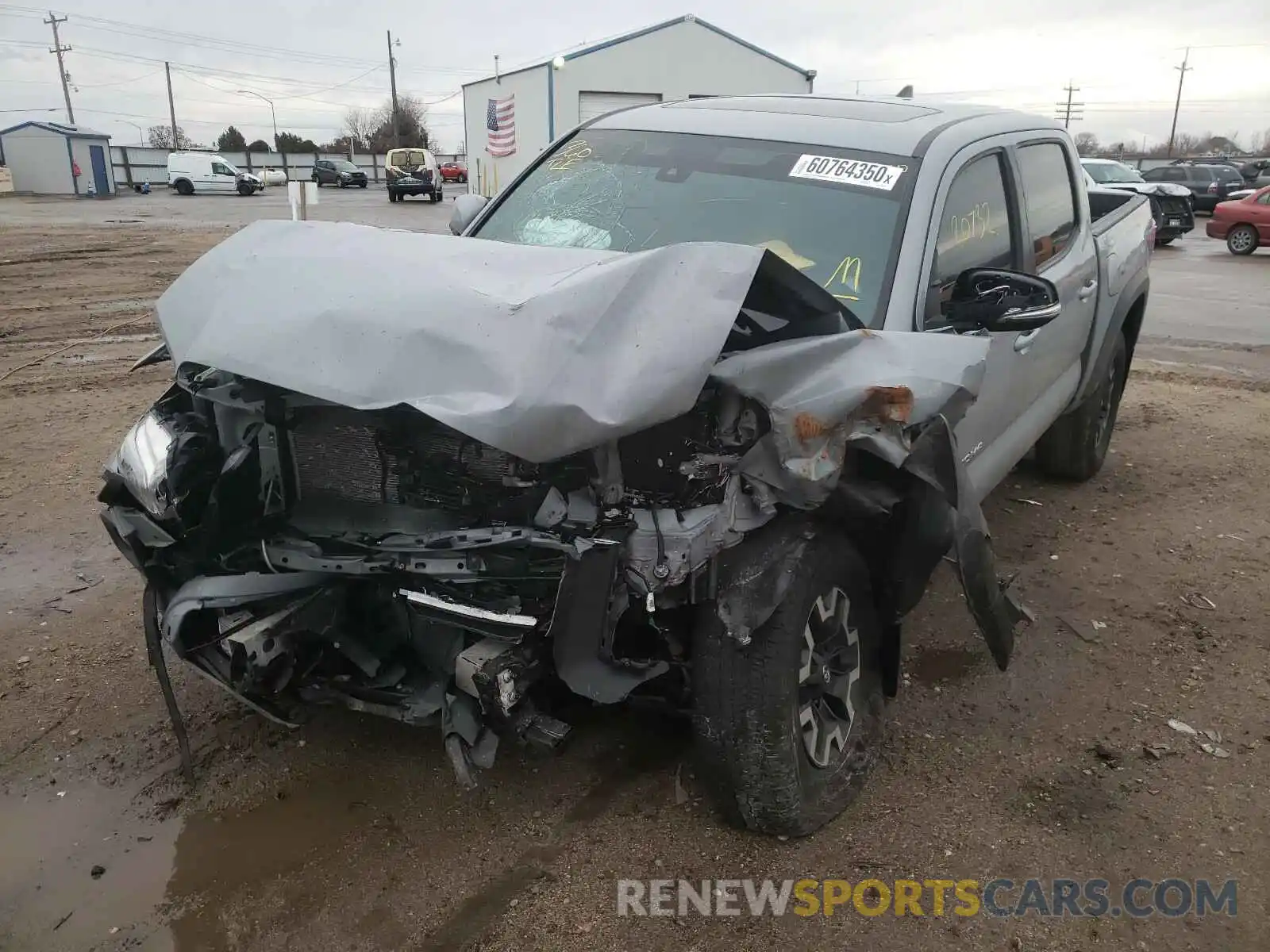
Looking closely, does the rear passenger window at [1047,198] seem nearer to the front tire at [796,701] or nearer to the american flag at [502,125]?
the front tire at [796,701]

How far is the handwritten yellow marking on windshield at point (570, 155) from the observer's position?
3973 millimetres

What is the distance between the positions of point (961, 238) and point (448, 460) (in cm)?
202

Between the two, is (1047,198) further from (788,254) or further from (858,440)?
(858,440)

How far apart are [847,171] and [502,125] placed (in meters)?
26.2

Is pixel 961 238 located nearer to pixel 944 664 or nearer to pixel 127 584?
pixel 944 664

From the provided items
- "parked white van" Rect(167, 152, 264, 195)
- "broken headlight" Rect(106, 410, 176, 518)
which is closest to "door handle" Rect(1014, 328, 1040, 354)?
"broken headlight" Rect(106, 410, 176, 518)

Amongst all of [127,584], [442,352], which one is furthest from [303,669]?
[127,584]

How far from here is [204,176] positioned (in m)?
41.8

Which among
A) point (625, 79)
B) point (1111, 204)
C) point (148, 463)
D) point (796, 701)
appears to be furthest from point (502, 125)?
point (796, 701)

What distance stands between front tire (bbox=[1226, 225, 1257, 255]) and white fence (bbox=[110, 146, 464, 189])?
1501 inches

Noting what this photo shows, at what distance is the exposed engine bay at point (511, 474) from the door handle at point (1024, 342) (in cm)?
104

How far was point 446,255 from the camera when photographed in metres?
2.71

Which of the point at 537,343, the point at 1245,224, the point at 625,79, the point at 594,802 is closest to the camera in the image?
the point at 537,343

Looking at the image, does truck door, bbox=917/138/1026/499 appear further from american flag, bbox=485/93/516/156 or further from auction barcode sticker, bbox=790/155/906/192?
american flag, bbox=485/93/516/156
